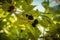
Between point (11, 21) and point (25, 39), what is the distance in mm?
67

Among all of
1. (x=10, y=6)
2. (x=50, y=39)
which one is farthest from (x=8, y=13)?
(x=50, y=39)

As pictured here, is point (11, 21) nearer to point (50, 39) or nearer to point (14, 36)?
point (14, 36)

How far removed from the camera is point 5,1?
0.43m

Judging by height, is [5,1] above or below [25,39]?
above

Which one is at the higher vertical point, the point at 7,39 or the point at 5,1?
the point at 5,1

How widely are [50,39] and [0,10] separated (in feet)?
0.61

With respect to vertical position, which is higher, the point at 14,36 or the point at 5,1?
the point at 5,1

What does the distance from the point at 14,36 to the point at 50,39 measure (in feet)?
0.46

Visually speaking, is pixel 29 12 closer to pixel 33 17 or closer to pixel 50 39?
pixel 33 17

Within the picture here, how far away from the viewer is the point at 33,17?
419mm

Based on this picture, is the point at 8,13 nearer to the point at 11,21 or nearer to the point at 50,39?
the point at 11,21

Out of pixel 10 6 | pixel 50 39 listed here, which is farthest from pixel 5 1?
pixel 50 39

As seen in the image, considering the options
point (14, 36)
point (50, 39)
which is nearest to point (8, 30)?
Answer: point (14, 36)

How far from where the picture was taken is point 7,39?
0.40 meters
